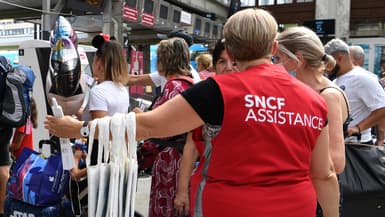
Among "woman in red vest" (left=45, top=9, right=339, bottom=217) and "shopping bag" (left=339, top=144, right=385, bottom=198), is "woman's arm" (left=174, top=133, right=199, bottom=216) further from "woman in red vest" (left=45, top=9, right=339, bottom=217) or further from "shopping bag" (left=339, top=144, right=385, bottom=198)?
"shopping bag" (left=339, top=144, right=385, bottom=198)

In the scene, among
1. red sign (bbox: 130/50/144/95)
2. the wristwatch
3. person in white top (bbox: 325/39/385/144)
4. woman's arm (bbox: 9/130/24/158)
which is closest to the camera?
the wristwatch

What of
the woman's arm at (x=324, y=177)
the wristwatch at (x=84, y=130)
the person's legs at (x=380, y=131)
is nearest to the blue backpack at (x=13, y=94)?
the wristwatch at (x=84, y=130)

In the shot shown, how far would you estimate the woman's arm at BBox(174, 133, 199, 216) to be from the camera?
7.22 feet

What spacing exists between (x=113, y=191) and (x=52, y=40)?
1.05 meters

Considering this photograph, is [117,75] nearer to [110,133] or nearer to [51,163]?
[51,163]

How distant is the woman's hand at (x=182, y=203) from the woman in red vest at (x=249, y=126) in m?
0.70

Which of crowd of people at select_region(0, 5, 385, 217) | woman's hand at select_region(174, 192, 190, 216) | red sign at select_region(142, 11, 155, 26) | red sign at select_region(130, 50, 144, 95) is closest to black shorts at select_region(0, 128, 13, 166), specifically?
woman's hand at select_region(174, 192, 190, 216)

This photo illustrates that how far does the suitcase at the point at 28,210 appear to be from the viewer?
7.85 feet

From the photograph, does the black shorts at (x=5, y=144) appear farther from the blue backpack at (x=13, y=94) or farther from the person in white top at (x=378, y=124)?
the person in white top at (x=378, y=124)

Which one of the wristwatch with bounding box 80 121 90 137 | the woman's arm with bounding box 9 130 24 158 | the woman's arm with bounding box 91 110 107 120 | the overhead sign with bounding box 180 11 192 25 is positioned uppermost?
the overhead sign with bounding box 180 11 192 25

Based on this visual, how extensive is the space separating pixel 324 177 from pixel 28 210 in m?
1.57

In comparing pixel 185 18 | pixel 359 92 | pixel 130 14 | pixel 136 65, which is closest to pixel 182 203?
pixel 359 92

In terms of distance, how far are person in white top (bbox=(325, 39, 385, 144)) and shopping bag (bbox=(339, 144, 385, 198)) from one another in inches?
28.1

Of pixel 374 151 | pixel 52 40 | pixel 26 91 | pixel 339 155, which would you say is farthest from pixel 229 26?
pixel 26 91
